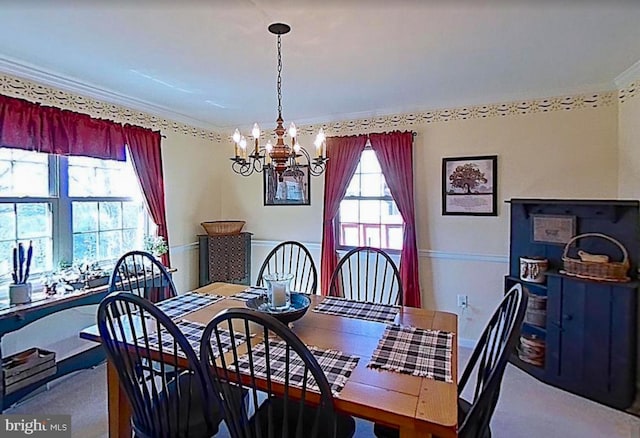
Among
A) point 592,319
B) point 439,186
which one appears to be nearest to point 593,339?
point 592,319

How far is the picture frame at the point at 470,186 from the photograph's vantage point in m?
3.54

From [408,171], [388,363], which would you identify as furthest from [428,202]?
[388,363]

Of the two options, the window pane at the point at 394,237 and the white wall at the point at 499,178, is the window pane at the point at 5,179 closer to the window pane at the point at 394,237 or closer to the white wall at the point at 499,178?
the window pane at the point at 394,237

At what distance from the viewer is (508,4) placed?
70.9 inches

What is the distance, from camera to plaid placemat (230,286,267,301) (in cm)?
247

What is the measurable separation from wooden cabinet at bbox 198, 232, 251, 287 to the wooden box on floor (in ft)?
5.63

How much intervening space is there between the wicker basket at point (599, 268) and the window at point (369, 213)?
1.53m

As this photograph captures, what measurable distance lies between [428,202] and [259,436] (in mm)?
2992

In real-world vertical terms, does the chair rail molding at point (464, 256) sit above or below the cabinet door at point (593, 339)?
above

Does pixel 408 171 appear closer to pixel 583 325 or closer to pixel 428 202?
pixel 428 202

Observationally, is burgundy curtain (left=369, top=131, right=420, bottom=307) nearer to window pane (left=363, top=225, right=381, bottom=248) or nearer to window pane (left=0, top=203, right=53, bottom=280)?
window pane (left=363, top=225, right=381, bottom=248)

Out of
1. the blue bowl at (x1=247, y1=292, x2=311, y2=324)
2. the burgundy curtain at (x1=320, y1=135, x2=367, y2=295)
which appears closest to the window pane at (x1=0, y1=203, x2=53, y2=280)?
the blue bowl at (x1=247, y1=292, x2=311, y2=324)

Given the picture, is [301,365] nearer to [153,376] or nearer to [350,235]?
[153,376]

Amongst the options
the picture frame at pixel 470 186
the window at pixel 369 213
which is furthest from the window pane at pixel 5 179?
the picture frame at pixel 470 186
